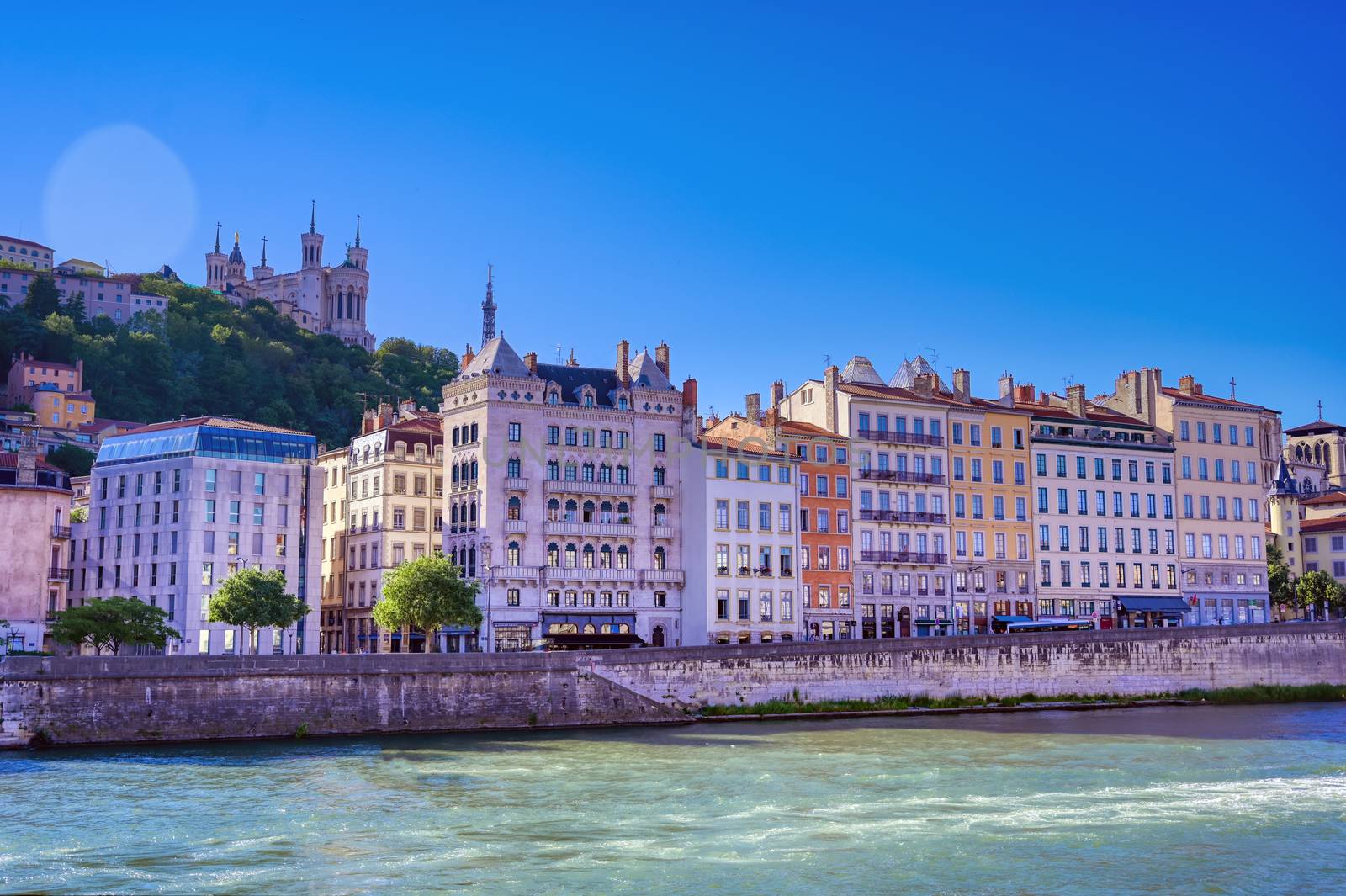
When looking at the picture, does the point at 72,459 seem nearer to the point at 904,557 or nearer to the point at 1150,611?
the point at 904,557

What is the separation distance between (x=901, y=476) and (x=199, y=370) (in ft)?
262

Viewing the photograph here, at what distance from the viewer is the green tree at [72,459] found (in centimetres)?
10756

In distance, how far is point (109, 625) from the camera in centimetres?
5266

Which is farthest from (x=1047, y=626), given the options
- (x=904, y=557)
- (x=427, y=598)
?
(x=427, y=598)

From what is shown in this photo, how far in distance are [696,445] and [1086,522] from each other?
23.7 m

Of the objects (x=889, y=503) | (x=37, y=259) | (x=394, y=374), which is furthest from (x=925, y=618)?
(x=37, y=259)

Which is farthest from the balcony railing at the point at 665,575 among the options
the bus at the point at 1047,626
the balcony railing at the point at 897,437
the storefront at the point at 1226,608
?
the storefront at the point at 1226,608

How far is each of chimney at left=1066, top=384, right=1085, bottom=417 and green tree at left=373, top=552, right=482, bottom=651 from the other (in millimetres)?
38962

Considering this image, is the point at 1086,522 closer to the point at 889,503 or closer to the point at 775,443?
the point at 889,503

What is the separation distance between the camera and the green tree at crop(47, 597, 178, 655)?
52375 mm

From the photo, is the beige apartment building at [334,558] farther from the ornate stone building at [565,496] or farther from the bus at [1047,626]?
the bus at [1047,626]

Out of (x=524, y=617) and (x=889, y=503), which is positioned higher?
(x=889, y=503)

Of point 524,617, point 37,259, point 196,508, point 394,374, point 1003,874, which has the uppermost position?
point 37,259

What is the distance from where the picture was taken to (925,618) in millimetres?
77062
